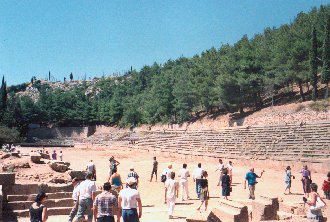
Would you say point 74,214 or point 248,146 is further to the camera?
point 248,146

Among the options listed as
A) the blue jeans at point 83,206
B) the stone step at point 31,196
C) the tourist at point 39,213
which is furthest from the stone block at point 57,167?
the tourist at point 39,213

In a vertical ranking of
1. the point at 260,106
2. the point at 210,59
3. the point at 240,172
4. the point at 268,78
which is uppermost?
the point at 210,59

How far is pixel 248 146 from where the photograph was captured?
38219 millimetres

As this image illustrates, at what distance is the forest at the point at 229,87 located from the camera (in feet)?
167

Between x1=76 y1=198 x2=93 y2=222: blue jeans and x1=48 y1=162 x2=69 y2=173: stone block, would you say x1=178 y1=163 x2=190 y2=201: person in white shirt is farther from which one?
x1=76 y1=198 x2=93 y2=222: blue jeans

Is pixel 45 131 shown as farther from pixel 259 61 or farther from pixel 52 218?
pixel 52 218

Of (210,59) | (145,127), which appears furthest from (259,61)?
(145,127)

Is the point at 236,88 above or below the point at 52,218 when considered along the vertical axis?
above

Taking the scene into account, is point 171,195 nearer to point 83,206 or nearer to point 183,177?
point 183,177

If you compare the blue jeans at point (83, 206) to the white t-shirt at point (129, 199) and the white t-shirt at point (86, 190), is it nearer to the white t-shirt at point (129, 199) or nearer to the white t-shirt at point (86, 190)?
the white t-shirt at point (86, 190)

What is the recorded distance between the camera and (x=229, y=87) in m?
58.5

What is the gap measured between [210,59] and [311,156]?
45021 mm

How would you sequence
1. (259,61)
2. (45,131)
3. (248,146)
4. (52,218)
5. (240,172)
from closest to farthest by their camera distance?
(52,218)
(240,172)
(248,146)
(259,61)
(45,131)

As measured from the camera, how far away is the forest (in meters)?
51.0
